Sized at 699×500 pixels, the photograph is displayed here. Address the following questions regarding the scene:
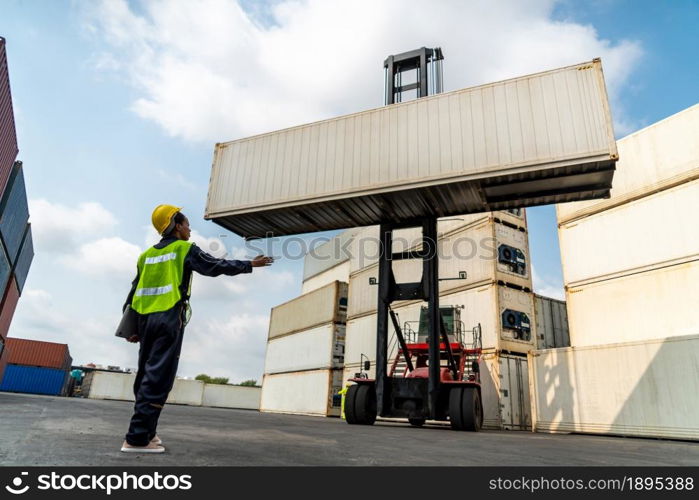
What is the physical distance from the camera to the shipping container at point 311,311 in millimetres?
22766

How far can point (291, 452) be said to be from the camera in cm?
274

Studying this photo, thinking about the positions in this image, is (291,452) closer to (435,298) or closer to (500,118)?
(435,298)

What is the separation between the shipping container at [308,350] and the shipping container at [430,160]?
38.5 ft

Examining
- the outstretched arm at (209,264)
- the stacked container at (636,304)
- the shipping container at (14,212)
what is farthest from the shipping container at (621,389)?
the shipping container at (14,212)

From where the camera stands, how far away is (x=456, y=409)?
27.5ft

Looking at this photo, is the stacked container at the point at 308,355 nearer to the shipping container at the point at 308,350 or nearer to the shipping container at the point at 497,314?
the shipping container at the point at 308,350

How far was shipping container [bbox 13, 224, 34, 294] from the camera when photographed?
2548 centimetres

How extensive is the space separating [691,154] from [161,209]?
12999mm

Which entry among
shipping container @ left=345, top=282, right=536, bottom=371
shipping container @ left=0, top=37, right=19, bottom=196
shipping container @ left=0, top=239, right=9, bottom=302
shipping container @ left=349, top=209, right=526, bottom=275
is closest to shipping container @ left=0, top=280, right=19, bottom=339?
shipping container @ left=0, top=239, right=9, bottom=302

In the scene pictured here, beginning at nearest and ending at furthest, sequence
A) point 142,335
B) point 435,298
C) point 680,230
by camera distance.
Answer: point 142,335, point 435,298, point 680,230

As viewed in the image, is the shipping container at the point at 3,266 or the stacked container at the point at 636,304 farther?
the shipping container at the point at 3,266

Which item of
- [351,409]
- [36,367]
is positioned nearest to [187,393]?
[36,367]
